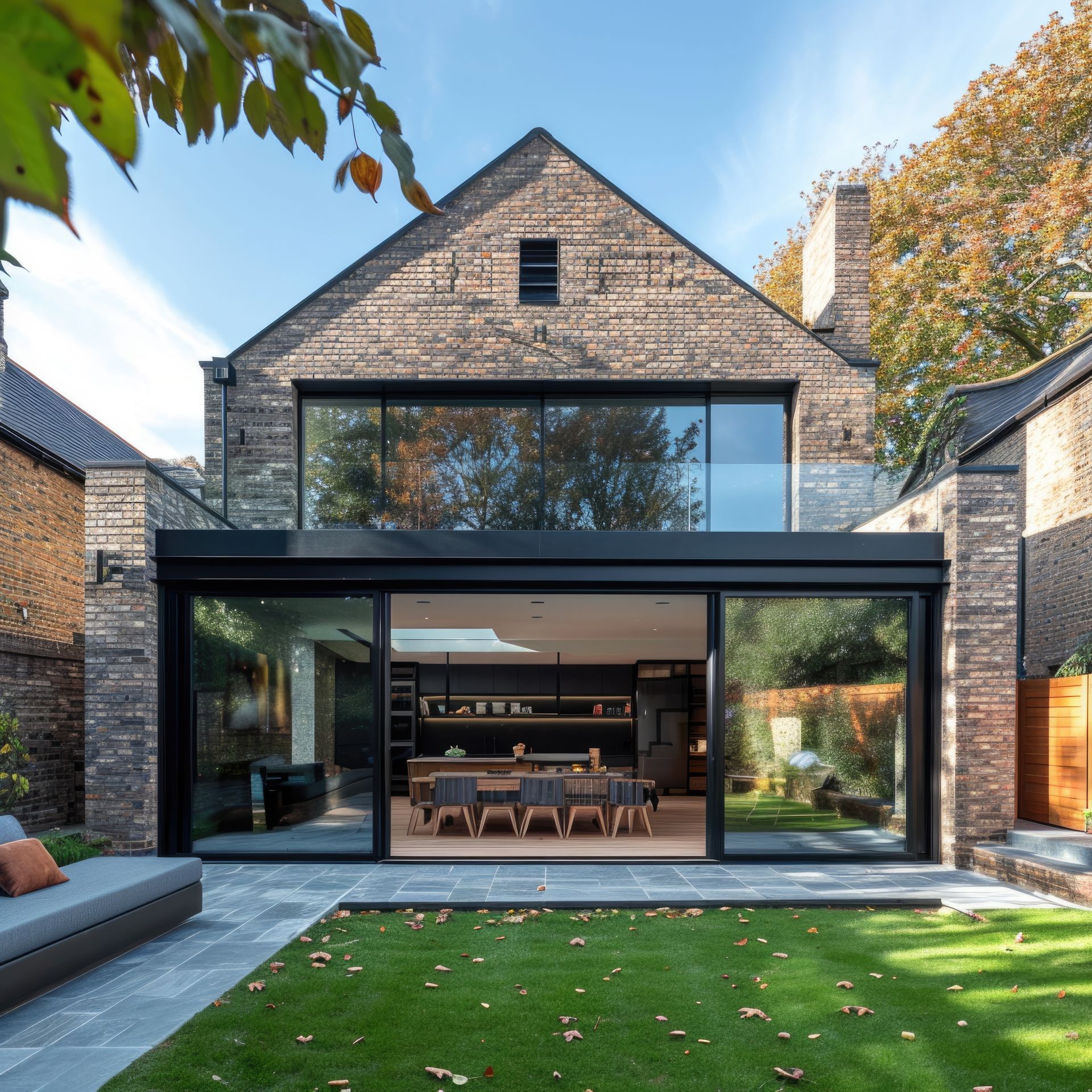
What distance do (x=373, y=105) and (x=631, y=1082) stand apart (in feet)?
12.7

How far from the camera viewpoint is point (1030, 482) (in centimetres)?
1297

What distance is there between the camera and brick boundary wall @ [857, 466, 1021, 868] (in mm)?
8109

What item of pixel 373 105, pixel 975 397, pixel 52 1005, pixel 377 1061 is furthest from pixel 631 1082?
pixel 975 397

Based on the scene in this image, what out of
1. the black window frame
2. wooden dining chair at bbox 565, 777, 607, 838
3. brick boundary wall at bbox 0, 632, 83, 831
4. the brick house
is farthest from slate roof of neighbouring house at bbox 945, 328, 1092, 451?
brick boundary wall at bbox 0, 632, 83, 831

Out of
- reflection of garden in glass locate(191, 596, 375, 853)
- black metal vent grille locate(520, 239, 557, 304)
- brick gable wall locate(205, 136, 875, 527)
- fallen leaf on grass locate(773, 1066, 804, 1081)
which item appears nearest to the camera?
fallen leaf on grass locate(773, 1066, 804, 1081)

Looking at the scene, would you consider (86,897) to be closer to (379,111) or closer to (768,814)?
(379,111)

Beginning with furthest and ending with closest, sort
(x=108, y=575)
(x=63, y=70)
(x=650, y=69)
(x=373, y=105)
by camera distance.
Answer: (x=108, y=575), (x=650, y=69), (x=373, y=105), (x=63, y=70)

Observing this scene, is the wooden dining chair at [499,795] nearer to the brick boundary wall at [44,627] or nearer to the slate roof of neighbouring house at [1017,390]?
the brick boundary wall at [44,627]

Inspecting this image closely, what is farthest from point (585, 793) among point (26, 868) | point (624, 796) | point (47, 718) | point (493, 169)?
point (493, 169)

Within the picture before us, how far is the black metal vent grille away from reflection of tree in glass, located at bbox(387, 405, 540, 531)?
168 centimetres

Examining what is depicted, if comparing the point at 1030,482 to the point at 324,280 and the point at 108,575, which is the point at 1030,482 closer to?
the point at 324,280

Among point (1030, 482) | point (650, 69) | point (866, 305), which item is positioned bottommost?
point (1030, 482)

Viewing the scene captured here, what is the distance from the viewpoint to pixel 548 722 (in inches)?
653

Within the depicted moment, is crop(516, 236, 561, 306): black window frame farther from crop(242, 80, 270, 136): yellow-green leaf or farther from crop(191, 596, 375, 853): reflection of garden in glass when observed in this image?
crop(242, 80, 270, 136): yellow-green leaf
